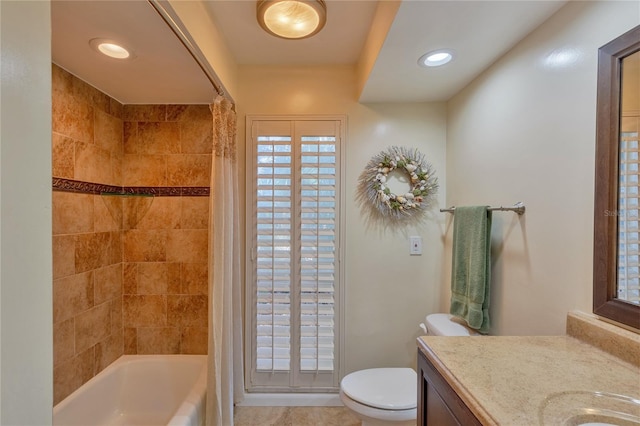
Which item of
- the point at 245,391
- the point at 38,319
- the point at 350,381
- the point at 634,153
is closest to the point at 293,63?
the point at 634,153

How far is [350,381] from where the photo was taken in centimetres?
162

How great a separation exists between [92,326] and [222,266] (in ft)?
3.35

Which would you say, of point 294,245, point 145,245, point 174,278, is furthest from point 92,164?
point 294,245

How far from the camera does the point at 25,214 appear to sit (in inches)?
17.1

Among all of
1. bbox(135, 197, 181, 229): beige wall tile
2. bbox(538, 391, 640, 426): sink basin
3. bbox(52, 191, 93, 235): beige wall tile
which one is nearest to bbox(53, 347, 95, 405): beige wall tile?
bbox(52, 191, 93, 235): beige wall tile

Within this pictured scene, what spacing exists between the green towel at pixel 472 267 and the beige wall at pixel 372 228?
0.40m

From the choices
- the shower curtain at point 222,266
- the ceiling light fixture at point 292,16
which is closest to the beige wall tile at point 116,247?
the shower curtain at point 222,266

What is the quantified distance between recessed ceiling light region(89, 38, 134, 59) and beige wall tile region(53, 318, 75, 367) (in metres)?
1.47

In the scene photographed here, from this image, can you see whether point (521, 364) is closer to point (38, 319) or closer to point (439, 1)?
point (38, 319)

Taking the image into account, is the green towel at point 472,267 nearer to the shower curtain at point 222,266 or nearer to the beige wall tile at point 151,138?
the shower curtain at point 222,266

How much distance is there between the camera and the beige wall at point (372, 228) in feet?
6.54

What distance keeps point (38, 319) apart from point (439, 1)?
4.72ft

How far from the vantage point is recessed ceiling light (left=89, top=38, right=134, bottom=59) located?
Result: 4.32 ft

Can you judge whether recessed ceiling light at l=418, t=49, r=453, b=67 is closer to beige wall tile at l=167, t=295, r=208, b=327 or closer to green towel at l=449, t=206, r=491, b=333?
green towel at l=449, t=206, r=491, b=333
